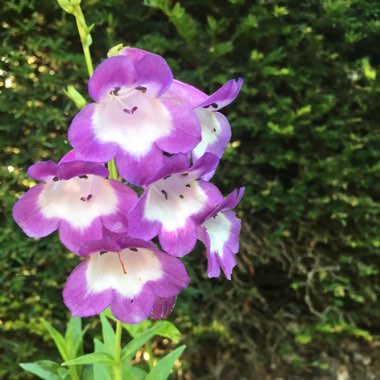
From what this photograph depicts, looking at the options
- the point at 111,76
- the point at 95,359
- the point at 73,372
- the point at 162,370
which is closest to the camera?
the point at 111,76

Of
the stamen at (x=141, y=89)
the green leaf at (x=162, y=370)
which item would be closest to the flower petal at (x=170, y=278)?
the stamen at (x=141, y=89)

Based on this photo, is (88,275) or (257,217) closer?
(88,275)

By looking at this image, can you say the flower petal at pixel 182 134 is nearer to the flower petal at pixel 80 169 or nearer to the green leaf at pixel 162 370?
the flower petal at pixel 80 169

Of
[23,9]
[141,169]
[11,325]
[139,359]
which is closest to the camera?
[141,169]

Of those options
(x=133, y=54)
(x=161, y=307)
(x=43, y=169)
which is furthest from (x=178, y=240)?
(x=133, y=54)

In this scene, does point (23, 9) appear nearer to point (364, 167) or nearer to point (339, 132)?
point (339, 132)

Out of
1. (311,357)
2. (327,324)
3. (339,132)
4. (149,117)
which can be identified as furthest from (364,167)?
(149,117)

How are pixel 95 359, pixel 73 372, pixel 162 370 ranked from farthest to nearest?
1. pixel 73 372
2. pixel 162 370
3. pixel 95 359

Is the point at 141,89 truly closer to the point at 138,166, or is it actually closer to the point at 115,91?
the point at 115,91
